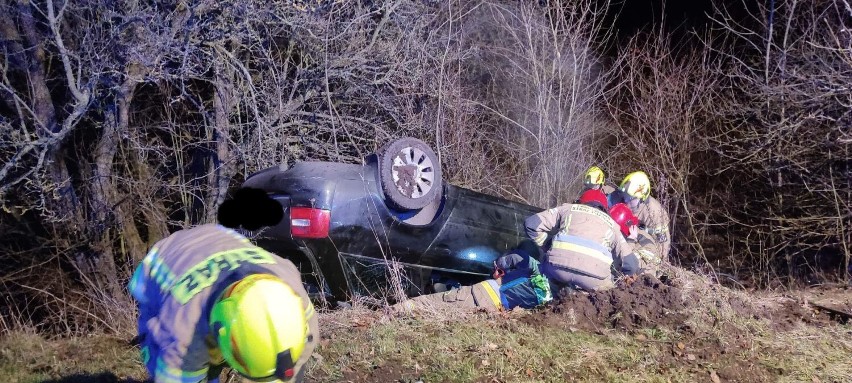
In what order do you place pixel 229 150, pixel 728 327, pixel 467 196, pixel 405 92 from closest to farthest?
pixel 728 327 < pixel 467 196 < pixel 229 150 < pixel 405 92

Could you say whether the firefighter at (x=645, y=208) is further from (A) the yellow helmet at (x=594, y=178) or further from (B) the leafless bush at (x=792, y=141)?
(B) the leafless bush at (x=792, y=141)

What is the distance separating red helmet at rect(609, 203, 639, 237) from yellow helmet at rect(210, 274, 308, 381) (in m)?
4.75

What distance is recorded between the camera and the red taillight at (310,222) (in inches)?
220

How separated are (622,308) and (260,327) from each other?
3.62m

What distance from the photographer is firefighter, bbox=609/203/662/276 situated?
246 inches

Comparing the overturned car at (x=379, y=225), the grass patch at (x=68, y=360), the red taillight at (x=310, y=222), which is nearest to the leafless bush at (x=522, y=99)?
the overturned car at (x=379, y=225)

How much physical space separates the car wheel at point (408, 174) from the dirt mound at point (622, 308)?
4.52 feet

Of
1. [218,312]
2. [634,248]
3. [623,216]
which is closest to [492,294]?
[623,216]

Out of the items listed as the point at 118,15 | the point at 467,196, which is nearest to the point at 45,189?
the point at 118,15

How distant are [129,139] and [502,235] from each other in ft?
13.3

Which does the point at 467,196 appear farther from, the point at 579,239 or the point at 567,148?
the point at 567,148

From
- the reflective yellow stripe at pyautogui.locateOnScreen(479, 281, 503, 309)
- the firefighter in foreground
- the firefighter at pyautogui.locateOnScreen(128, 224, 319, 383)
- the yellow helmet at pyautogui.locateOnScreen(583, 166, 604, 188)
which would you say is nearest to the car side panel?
the firefighter in foreground

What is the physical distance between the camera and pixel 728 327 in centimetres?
516

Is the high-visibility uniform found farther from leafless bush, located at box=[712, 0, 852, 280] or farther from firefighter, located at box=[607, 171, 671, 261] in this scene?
leafless bush, located at box=[712, 0, 852, 280]
